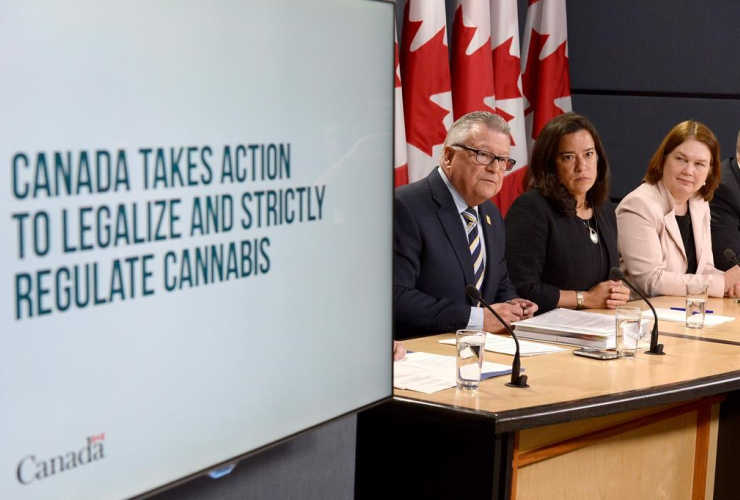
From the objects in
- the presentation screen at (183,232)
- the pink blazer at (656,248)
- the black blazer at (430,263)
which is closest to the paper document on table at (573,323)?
the black blazer at (430,263)

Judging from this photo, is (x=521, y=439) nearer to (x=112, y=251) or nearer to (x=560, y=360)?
(x=560, y=360)

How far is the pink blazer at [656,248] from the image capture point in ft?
12.7

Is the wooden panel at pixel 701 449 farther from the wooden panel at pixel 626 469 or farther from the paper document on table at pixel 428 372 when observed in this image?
the paper document on table at pixel 428 372

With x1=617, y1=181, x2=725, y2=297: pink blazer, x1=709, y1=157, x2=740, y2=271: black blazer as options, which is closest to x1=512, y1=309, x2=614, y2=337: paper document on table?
x1=617, y1=181, x2=725, y2=297: pink blazer

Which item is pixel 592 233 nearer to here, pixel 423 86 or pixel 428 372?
pixel 423 86

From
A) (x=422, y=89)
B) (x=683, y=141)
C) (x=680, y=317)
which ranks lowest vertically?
(x=680, y=317)

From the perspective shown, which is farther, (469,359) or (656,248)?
(656,248)

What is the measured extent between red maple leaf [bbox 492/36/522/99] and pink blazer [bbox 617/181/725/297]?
40.1 inches

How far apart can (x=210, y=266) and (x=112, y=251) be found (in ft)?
0.55

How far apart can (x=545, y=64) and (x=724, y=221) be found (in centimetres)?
127

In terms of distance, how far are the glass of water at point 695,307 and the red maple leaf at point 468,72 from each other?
69.7 inches

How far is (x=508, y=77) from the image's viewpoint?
477 cm

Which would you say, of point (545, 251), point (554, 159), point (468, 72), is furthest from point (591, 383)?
point (468, 72)

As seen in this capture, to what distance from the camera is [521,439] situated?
2.03m
